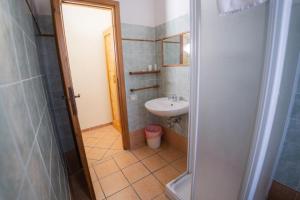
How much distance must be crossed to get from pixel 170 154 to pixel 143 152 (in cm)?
41

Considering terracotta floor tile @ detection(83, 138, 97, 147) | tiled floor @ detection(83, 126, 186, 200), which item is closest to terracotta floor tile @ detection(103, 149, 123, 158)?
tiled floor @ detection(83, 126, 186, 200)

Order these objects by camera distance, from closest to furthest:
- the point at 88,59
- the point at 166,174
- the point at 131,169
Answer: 1. the point at 166,174
2. the point at 131,169
3. the point at 88,59

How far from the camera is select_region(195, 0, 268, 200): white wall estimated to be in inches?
26.6

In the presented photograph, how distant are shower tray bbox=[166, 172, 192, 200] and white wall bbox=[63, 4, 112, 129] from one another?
2168 millimetres

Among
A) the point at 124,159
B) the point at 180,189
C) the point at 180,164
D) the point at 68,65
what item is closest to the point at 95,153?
the point at 124,159

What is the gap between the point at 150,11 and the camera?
7.11ft

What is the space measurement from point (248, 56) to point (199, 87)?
0.97ft

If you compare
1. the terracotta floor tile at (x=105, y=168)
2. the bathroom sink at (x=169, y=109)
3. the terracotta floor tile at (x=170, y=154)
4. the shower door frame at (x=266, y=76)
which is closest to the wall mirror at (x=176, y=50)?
the bathroom sink at (x=169, y=109)

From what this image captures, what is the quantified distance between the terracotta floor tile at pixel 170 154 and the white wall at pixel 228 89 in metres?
1.12

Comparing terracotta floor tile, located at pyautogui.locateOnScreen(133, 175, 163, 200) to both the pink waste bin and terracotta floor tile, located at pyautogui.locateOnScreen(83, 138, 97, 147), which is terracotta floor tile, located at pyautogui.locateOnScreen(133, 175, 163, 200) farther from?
terracotta floor tile, located at pyautogui.locateOnScreen(83, 138, 97, 147)

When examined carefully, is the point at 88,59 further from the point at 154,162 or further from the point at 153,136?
the point at 154,162

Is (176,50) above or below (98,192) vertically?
above

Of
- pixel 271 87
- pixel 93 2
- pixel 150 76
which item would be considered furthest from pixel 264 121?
pixel 93 2

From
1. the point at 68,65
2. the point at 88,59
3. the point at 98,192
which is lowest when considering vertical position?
the point at 98,192
